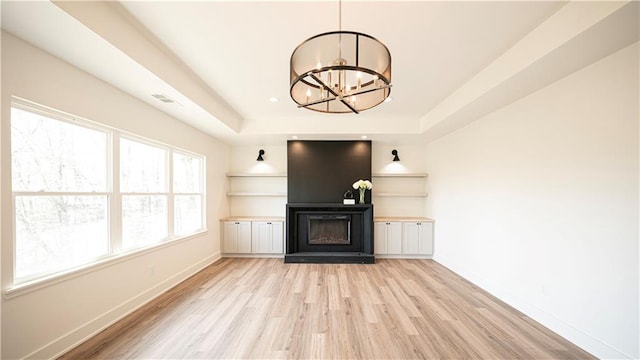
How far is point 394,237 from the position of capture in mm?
5219

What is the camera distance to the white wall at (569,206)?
77.5 inches

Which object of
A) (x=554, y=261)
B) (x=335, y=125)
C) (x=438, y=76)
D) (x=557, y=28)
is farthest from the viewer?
(x=335, y=125)

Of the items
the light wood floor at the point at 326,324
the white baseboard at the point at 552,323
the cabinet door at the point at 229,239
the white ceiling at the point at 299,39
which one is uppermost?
the white ceiling at the point at 299,39

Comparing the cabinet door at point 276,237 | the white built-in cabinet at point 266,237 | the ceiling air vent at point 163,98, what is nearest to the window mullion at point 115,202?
the ceiling air vent at point 163,98

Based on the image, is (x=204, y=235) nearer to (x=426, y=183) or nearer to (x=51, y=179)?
(x=51, y=179)

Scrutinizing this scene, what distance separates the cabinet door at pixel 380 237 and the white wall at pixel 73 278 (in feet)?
12.0

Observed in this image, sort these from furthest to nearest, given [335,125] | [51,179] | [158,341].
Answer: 1. [335,125]
2. [158,341]
3. [51,179]

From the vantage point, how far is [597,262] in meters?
2.15

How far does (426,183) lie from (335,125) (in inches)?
100

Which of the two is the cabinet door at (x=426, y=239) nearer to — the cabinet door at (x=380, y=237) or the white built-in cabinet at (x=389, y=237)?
the white built-in cabinet at (x=389, y=237)

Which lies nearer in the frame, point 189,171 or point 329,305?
point 329,305

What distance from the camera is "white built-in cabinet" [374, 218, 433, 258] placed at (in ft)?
17.0

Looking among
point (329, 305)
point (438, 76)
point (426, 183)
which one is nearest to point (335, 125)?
point (438, 76)

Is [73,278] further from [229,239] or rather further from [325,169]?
[325,169]
